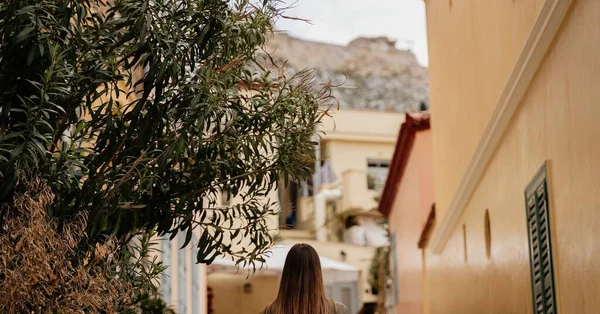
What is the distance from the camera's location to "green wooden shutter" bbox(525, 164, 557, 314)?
25.3ft

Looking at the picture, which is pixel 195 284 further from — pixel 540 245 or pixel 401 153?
pixel 540 245

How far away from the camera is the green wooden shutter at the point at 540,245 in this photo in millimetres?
7727

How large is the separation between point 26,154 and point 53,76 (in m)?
0.55

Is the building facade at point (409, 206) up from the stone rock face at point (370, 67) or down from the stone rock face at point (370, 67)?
down

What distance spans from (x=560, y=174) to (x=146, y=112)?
2698 millimetres

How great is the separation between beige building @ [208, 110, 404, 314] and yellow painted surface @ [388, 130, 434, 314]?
14623 mm

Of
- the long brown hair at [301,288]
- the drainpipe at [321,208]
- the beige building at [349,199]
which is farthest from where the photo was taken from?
the drainpipe at [321,208]

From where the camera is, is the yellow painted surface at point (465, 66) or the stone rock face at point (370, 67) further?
the stone rock face at point (370, 67)

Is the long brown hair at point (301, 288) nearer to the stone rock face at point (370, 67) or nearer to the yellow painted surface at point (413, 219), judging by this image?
the yellow painted surface at point (413, 219)

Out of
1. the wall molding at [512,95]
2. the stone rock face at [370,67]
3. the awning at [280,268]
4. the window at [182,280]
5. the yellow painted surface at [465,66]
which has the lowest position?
the window at [182,280]

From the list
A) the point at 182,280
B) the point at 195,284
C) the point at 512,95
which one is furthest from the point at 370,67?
the point at 512,95

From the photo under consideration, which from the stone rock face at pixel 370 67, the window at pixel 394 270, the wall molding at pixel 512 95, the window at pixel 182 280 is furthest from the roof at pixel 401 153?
the stone rock face at pixel 370 67

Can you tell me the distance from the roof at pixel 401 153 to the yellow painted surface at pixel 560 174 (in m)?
8.54

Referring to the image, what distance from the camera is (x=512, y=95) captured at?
29.3 ft
